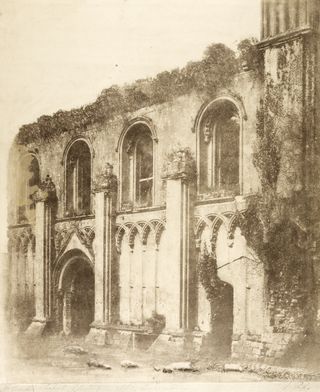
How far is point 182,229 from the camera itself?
7.50 m

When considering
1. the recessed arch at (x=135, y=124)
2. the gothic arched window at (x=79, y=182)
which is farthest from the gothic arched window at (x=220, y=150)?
the gothic arched window at (x=79, y=182)

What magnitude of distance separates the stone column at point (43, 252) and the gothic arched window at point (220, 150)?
155cm

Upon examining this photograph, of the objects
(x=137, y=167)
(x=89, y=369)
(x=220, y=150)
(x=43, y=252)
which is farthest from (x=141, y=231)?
(x=89, y=369)

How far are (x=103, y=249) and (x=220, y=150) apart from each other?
5.30 ft

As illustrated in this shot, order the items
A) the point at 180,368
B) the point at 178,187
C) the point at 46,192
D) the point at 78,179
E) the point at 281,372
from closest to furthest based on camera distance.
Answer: the point at 281,372, the point at 180,368, the point at 178,187, the point at 46,192, the point at 78,179

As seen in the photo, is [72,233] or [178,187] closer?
[178,187]

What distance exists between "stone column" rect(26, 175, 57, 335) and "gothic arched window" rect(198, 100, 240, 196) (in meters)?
1.55

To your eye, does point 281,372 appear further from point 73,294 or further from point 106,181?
point 106,181

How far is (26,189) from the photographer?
7.39 m

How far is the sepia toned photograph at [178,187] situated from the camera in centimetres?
701

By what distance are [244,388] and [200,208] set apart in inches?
69.6

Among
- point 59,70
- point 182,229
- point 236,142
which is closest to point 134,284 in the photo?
point 182,229

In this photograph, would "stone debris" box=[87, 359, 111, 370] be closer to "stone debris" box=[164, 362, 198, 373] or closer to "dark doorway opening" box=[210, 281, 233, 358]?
"stone debris" box=[164, 362, 198, 373]

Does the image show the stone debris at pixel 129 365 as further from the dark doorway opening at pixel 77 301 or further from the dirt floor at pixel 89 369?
the dark doorway opening at pixel 77 301
